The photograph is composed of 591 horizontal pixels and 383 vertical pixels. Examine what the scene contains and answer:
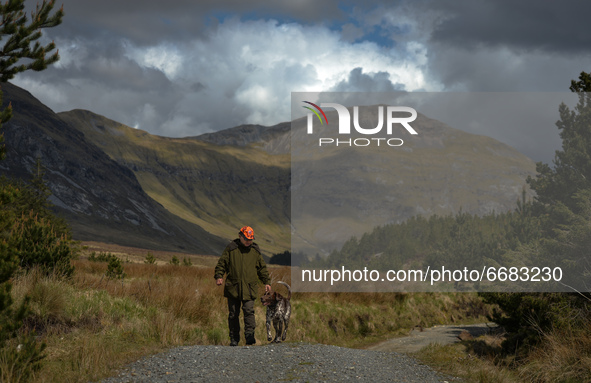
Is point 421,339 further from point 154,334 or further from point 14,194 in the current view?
point 14,194

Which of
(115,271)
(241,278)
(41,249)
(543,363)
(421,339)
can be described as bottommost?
(421,339)

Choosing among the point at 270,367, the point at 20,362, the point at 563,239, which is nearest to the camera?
the point at 20,362

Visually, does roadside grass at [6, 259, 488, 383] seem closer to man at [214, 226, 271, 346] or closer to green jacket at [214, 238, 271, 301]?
man at [214, 226, 271, 346]

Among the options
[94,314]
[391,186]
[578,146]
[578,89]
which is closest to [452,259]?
[578,146]

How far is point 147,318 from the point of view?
459 inches

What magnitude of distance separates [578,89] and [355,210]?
177462mm

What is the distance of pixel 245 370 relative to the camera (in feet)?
27.8

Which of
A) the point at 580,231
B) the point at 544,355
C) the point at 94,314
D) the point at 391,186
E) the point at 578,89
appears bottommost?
the point at 544,355

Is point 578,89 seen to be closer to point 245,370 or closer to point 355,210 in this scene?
point 245,370

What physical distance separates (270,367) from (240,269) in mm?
3222

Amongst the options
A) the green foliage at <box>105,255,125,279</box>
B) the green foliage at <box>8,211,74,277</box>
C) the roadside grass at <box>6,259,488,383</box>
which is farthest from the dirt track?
the green foliage at <box>8,211,74,277</box>

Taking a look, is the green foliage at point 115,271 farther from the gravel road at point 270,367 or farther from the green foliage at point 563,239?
the green foliage at point 563,239

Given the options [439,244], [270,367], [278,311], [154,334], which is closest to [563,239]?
[278,311]

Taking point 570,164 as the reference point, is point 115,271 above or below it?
below
